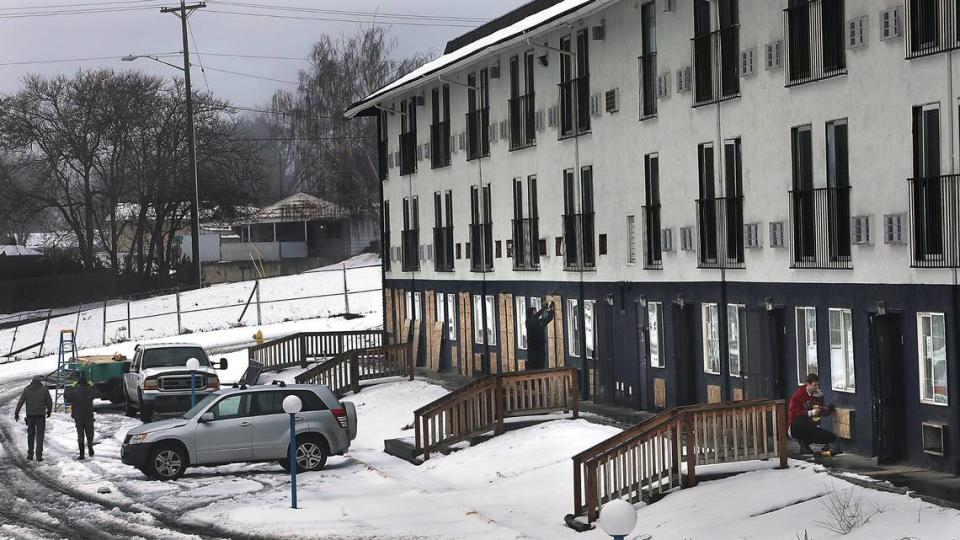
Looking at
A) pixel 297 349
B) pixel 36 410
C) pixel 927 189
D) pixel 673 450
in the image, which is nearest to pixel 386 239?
pixel 297 349

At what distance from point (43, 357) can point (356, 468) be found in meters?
38.9

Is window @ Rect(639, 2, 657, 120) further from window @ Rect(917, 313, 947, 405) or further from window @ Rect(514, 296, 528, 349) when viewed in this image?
window @ Rect(917, 313, 947, 405)

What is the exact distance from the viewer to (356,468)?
27.5 meters

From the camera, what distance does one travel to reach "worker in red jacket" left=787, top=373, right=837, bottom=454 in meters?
21.6

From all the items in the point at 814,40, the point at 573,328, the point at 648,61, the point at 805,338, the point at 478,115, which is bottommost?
the point at 573,328

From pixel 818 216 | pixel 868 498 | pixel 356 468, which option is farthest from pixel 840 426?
pixel 356 468

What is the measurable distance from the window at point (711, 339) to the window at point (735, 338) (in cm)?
56

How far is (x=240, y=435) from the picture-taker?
26.6 meters

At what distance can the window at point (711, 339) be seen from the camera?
2741cm

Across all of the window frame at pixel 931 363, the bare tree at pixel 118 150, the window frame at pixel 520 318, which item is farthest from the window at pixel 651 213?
the bare tree at pixel 118 150

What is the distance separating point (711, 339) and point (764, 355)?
252 centimetres

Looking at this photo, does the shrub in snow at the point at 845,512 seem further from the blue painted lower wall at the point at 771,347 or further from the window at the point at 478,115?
the window at the point at 478,115

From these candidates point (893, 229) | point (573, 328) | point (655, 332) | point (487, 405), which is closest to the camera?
point (893, 229)

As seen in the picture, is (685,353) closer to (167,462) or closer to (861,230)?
(861,230)
